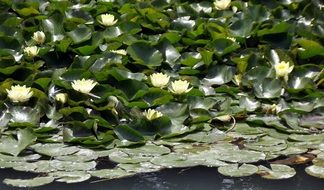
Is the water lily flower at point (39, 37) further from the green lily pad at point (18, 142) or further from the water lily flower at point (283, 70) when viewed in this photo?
the water lily flower at point (283, 70)

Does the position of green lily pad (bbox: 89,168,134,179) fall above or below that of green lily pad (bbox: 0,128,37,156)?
below

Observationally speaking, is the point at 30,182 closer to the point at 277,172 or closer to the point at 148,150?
the point at 148,150

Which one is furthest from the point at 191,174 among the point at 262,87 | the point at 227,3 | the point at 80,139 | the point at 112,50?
the point at 227,3

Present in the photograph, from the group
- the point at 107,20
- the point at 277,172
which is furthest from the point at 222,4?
the point at 277,172

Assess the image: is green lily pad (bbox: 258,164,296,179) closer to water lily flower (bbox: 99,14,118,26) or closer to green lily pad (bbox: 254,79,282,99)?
green lily pad (bbox: 254,79,282,99)

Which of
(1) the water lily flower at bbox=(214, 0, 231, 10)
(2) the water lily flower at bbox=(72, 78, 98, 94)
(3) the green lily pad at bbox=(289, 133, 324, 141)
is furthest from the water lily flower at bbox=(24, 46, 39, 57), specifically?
(3) the green lily pad at bbox=(289, 133, 324, 141)

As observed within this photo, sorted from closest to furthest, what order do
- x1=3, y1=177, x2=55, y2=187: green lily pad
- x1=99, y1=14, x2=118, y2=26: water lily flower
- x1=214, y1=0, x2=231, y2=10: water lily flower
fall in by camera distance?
x1=3, y1=177, x2=55, y2=187: green lily pad → x1=99, y1=14, x2=118, y2=26: water lily flower → x1=214, y1=0, x2=231, y2=10: water lily flower

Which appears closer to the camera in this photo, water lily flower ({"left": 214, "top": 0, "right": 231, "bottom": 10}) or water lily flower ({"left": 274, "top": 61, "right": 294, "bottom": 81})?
water lily flower ({"left": 274, "top": 61, "right": 294, "bottom": 81})
